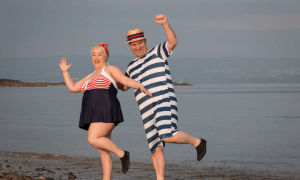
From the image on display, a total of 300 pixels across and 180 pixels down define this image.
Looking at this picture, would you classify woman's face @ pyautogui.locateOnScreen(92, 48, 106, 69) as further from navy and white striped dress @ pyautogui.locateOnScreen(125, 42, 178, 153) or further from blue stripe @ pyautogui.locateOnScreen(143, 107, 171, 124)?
blue stripe @ pyautogui.locateOnScreen(143, 107, 171, 124)

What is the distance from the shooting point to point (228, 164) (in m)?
7.12

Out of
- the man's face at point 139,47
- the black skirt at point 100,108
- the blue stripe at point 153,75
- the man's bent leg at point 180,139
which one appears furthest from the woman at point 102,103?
the man's bent leg at point 180,139

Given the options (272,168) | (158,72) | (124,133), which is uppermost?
(158,72)

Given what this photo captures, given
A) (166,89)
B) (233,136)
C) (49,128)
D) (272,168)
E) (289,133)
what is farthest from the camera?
(49,128)

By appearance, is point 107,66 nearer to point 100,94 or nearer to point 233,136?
point 100,94

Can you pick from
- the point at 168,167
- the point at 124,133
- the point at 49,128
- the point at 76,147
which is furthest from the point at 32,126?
the point at 168,167

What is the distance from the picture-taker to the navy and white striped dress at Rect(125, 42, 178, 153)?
16.4 feet

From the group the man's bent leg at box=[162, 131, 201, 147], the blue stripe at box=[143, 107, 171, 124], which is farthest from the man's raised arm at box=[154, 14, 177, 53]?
the man's bent leg at box=[162, 131, 201, 147]

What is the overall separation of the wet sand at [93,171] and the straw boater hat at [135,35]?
2.16 metres

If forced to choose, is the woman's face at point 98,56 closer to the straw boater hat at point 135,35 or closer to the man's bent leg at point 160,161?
the straw boater hat at point 135,35

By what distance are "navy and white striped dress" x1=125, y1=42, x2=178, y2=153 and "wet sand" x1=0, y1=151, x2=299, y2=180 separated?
1.22 m

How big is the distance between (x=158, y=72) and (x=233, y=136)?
6.20 meters

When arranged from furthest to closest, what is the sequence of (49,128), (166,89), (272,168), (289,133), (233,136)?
1. (49,128)
2. (289,133)
3. (233,136)
4. (272,168)
5. (166,89)

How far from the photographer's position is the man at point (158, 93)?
501cm
